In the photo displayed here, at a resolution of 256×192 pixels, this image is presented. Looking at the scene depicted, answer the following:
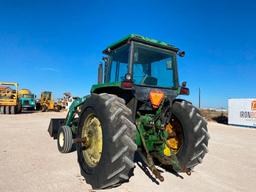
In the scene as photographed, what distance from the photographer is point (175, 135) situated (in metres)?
4.07

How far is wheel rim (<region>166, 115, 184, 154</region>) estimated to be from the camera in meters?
3.92

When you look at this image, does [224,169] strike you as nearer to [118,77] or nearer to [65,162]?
[118,77]

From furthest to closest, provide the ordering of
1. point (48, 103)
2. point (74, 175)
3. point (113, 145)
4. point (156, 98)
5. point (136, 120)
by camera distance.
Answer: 1. point (48, 103)
2. point (136, 120)
3. point (156, 98)
4. point (74, 175)
5. point (113, 145)

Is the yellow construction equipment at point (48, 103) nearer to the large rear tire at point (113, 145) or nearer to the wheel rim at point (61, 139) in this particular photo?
the wheel rim at point (61, 139)

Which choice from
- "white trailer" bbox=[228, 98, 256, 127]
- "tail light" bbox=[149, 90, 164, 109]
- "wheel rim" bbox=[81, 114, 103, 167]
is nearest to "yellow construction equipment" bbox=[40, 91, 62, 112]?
"white trailer" bbox=[228, 98, 256, 127]

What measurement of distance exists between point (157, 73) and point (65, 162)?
8.84 ft

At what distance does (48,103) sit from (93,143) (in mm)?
21413

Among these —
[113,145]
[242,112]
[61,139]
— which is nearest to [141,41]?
[113,145]

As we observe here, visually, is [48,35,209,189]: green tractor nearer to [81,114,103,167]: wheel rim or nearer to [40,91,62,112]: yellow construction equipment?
[81,114,103,167]: wheel rim

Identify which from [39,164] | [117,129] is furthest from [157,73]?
[39,164]

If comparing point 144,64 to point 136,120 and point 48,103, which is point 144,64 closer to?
point 136,120

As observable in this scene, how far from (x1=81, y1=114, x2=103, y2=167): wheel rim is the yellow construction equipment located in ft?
69.1

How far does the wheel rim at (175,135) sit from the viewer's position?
3.92 metres

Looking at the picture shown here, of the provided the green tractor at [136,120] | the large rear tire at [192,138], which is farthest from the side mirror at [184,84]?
the large rear tire at [192,138]
